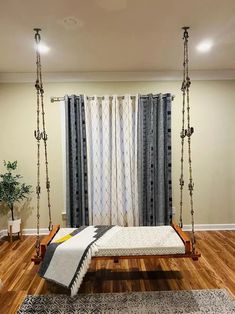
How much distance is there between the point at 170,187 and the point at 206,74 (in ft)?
6.05

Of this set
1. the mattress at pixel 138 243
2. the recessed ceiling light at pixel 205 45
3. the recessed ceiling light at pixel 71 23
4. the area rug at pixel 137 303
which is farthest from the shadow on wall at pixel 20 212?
the recessed ceiling light at pixel 205 45

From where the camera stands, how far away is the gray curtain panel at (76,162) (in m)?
3.93

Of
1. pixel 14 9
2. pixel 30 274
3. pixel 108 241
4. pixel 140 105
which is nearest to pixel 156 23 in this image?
pixel 14 9

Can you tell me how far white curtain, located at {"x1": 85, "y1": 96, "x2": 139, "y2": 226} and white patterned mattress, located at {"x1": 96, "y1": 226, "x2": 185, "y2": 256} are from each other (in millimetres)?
1156

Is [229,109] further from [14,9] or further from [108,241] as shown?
[14,9]

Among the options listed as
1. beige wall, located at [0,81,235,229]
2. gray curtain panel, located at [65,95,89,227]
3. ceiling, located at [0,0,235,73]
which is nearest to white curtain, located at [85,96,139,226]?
gray curtain panel, located at [65,95,89,227]

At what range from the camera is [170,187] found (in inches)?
158

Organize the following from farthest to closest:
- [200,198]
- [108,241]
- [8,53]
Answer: [200,198], [8,53], [108,241]

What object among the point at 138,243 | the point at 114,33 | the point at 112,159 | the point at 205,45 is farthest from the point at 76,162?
the point at 205,45

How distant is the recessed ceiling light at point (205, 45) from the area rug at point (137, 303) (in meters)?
2.58

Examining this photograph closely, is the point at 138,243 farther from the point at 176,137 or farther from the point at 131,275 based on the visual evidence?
the point at 176,137

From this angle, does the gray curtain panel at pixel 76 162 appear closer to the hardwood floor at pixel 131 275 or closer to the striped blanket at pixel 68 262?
the hardwood floor at pixel 131 275

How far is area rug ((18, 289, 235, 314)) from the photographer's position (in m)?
2.19

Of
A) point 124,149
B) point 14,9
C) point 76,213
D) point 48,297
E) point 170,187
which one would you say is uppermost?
point 14,9
